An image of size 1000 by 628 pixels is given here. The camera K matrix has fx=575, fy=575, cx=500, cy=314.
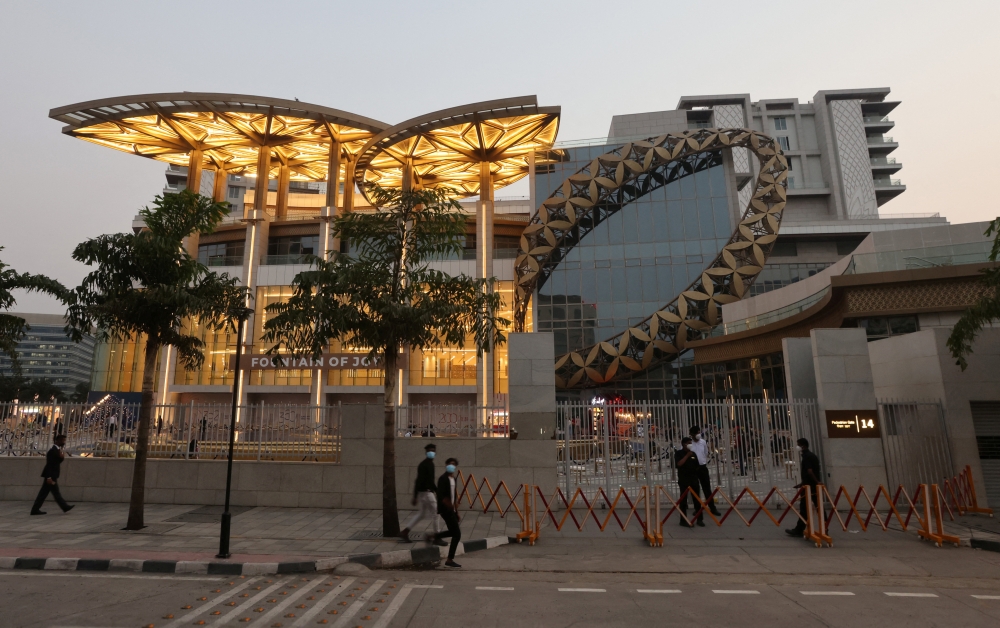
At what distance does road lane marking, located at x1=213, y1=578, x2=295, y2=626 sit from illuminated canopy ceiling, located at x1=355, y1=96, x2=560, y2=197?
3023 centimetres

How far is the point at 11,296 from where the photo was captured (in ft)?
52.1

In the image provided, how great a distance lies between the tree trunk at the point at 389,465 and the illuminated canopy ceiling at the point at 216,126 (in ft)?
114

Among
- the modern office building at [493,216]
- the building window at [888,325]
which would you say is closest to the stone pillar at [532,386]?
the building window at [888,325]

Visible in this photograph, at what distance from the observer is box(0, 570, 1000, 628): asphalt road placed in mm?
6766

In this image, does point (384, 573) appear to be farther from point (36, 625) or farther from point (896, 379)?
point (896, 379)

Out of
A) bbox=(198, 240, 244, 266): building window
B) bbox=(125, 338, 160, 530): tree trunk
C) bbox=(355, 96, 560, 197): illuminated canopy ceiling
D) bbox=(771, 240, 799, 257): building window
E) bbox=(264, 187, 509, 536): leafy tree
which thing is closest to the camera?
bbox=(264, 187, 509, 536): leafy tree

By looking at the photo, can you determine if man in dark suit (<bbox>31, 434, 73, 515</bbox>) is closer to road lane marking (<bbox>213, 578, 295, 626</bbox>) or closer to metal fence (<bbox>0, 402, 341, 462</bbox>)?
metal fence (<bbox>0, 402, 341, 462</bbox>)

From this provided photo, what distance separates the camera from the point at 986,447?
14.6m

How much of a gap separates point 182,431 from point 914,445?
18.9 metres

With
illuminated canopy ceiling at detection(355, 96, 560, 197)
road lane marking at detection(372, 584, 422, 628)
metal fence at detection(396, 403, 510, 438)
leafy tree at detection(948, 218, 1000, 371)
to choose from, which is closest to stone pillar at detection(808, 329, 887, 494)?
leafy tree at detection(948, 218, 1000, 371)

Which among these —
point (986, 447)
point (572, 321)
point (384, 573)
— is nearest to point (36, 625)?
point (384, 573)

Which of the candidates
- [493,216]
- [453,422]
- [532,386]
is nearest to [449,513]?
[453,422]

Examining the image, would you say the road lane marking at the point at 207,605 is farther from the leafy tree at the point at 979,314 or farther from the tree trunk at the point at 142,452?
the leafy tree at the point at 979,314

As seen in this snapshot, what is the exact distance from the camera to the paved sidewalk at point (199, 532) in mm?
9891
